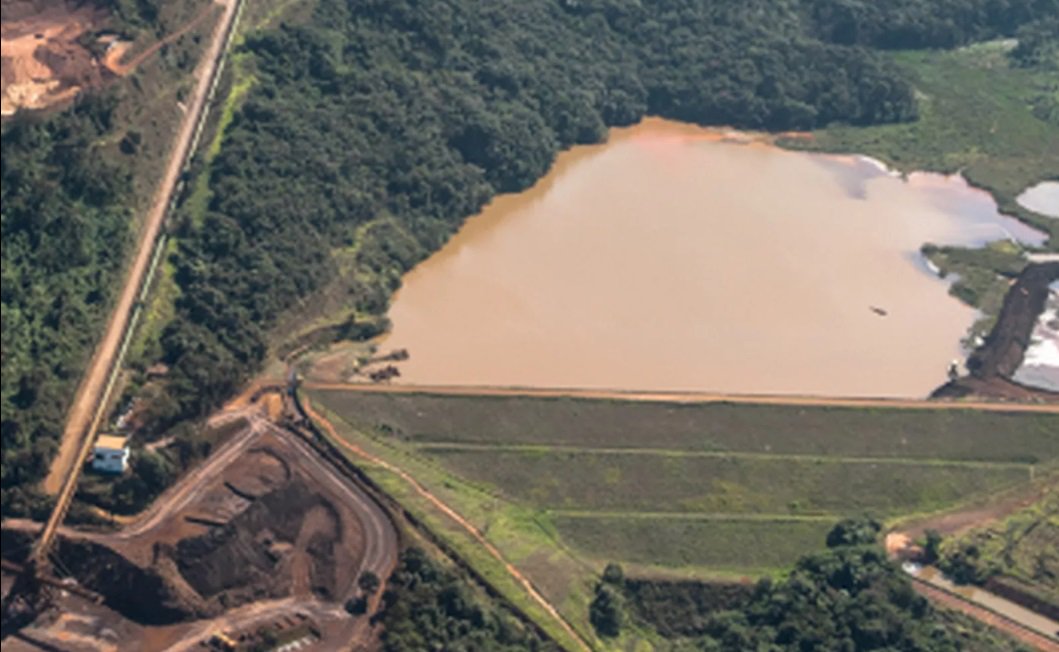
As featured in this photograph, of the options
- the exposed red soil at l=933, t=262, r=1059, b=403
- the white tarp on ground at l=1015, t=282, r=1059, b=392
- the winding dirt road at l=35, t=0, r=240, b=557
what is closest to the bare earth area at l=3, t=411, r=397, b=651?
the winding dirt road at l=35, t=0, r=240, b=557

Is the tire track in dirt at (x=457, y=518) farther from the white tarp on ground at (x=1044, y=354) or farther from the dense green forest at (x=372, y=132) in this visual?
the white tarp on ground at (x=1044, y=354)

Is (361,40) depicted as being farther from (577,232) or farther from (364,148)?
(577,232)

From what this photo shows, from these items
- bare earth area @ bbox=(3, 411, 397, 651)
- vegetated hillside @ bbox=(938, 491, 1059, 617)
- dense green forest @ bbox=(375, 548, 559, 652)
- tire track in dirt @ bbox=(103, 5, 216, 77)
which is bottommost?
vegetated hillside @ bbox=(938, 491, 1059, 617)

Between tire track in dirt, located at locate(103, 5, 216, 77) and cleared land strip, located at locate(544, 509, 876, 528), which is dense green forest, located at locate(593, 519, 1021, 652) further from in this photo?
tire track in dirt, located at locate(103, 5, 216, 77)

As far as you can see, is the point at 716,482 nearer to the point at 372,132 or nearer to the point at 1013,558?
the point at 1013,558

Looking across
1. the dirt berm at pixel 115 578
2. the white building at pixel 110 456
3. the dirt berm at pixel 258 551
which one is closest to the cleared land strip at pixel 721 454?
the dirt berm at pixel 258 551

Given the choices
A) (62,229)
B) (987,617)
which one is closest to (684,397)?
(987,617)
